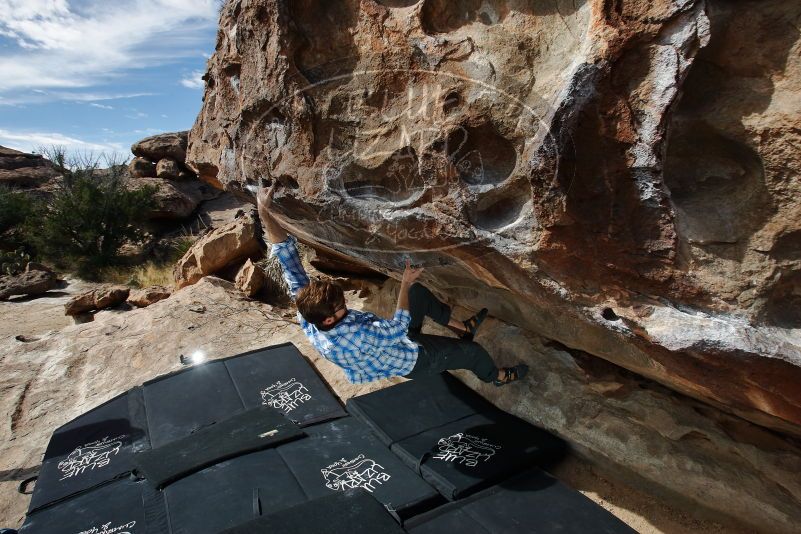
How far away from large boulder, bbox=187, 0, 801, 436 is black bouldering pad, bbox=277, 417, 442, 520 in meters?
1.12

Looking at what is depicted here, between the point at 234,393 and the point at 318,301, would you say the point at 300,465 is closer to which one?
the point at 234,393

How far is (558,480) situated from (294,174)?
195cm

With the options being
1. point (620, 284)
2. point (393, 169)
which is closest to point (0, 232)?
point (393, 169)

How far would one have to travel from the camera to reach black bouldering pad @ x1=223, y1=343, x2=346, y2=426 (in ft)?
11.6

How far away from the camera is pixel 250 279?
5875 millimetres

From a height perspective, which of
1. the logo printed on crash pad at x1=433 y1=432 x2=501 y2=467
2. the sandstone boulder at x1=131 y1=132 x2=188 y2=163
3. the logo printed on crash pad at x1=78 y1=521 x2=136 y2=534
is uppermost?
the sandstone boulder at x1=131 y1=132 x2=188 y2=163

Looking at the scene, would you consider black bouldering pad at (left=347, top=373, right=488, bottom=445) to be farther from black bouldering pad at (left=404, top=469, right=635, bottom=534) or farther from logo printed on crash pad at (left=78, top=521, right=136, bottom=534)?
logo printed on crash pad at (left=78, top=521, right=136, bottom=534)

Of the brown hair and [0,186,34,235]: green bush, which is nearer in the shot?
the brown hair

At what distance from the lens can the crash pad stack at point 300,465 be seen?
2.46 meters

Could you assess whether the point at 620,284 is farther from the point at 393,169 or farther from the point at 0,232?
the point at 0,232

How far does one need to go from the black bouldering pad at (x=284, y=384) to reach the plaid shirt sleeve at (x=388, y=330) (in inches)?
47.0

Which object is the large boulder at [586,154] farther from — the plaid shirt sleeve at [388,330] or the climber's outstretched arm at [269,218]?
the plaid shirt sleeve at [388,330]

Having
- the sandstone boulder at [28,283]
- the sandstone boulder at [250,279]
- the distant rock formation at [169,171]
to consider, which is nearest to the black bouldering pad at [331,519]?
the sandstone boulder at [250,279]

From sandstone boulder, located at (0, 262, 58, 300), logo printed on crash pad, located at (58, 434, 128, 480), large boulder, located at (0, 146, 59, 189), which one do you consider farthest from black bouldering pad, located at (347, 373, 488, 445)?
large boulder, located at (0, 146, 59, 189)
